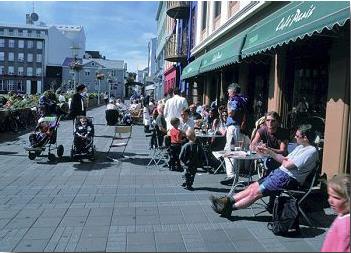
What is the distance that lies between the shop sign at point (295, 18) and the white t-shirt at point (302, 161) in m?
2.14

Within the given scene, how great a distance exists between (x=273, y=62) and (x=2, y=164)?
21.8ft

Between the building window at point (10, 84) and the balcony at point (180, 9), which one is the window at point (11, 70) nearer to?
the building window at point (10, 84)

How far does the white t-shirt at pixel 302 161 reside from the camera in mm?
5590

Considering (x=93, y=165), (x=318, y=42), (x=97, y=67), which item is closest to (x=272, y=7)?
(x=318, y=42)

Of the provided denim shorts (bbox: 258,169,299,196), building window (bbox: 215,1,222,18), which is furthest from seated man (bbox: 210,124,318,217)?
A: building window (bbox: 215,1,222,18)

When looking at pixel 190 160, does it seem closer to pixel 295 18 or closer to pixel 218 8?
pixel 295 18

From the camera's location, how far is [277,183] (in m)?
5.75

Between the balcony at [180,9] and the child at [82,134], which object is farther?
the balcony at [180,9]

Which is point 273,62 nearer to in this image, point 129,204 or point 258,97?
point 258,97

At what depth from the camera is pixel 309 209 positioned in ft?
20.7

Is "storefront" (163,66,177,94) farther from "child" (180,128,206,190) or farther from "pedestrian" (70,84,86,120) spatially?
"child" (180,128,206,190)

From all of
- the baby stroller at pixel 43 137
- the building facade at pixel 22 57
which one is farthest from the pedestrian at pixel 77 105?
the building facade at pixel 22 57

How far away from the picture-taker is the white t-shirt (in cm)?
559

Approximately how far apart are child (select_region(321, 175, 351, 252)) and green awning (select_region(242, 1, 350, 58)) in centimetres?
271
